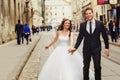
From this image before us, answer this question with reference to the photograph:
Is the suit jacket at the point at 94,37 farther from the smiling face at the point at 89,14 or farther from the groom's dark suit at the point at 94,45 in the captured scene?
the smiling face at the point at 89,14

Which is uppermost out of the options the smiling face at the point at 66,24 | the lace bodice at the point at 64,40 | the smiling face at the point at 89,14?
the smiling face at the point at 89,14

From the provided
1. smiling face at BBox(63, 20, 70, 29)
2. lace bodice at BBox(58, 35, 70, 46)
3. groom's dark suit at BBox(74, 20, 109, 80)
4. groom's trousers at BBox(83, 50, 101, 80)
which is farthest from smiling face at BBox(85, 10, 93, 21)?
lace bodice at BBox(58, 35, 70, 46)

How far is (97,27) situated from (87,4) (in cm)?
6990

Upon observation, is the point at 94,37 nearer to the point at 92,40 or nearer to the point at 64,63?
the point at 92,40

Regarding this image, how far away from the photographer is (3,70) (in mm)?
13172

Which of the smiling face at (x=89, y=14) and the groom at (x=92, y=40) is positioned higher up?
the smiling face at (x=89, y=14)

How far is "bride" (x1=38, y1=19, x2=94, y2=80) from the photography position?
8766 mm

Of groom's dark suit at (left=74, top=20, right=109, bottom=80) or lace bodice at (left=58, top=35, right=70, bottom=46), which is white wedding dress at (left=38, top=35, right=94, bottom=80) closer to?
lace bodice at (left=58, top=35, right=70, bottom=46)

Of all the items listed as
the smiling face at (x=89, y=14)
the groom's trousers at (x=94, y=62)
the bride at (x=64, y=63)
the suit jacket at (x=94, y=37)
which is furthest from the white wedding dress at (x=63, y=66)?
the smiling face at (x=89, y=14)

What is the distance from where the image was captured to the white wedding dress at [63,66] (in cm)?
874

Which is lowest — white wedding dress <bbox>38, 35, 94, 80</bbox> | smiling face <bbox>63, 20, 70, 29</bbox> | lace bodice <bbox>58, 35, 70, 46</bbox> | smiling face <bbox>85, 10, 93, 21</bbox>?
white wedding dress <bbox>38, 35, 94, 80</bbox>

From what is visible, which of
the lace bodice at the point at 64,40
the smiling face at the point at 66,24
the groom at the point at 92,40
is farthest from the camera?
the lace bodice at the point at 64,40

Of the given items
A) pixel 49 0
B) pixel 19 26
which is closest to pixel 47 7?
pixel 49 0

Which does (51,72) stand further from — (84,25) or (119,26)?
(119,26)
